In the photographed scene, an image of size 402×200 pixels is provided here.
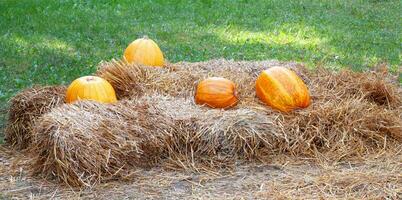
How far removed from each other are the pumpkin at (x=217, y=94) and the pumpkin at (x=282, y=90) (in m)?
0.26

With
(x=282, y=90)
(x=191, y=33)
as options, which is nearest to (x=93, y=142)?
(x=282, y=90)

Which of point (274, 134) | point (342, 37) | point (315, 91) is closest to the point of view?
point (274, 134)

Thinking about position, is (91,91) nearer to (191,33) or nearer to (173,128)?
(173,128)

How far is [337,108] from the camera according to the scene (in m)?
6.05

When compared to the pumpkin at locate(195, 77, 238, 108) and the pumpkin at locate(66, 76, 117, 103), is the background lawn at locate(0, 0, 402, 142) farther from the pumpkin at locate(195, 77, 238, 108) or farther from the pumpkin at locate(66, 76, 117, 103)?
the pumpkin at locate(195, 77, 238, 108)

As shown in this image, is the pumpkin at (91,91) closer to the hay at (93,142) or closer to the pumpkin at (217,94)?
the hay at (93,142)

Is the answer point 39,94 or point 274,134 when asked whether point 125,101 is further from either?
point 274,134

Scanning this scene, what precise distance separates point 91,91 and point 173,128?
0.89 m

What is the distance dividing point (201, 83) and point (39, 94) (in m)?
1.40

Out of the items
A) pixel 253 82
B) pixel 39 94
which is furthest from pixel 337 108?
pixel 39 94

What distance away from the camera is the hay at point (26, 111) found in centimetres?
596

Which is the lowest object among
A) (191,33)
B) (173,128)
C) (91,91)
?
(191,33)

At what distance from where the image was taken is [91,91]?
6008 mm

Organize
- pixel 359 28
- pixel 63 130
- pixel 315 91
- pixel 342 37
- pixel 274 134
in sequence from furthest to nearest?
pixel 359 28, pixel 342 37, pixel 315 91, pixel 274 134, pixel 63 130
